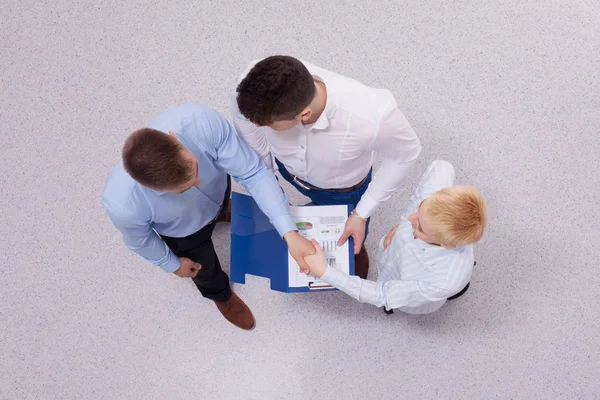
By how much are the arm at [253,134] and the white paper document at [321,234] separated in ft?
0.65

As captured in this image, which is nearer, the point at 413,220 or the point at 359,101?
the point at 359,101

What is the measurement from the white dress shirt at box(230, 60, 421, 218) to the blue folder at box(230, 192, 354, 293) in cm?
15

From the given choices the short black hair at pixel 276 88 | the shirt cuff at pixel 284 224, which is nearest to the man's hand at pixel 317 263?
the shirt cuff at pixel 284 224

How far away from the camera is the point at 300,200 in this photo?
2.17 m

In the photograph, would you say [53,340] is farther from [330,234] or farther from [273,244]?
[330,234]

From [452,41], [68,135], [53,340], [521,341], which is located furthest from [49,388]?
[452,41]

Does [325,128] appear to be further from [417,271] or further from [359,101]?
[417,271]

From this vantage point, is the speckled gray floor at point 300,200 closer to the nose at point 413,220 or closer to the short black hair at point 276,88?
the nose at point 413,220

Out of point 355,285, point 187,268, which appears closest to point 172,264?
point 187,268

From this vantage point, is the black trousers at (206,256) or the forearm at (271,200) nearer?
the forearm at (271,200)

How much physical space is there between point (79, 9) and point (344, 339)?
205cm

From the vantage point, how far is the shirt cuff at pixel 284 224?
148cm

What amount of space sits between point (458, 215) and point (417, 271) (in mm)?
276

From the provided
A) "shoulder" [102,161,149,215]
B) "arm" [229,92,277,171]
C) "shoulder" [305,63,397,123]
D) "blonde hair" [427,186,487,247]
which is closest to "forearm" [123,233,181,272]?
"shoulder" [102,161,149,215]
